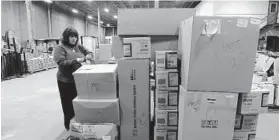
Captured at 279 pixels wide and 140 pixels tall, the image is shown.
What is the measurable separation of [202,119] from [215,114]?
11 cm

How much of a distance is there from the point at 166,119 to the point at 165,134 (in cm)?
18

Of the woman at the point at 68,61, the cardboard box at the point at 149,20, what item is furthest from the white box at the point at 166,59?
the woman at the point at 68,61

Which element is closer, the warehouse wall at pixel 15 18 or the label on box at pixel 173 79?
the label on box at pixel 173 79

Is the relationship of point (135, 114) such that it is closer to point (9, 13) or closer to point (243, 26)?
point (243, 26)

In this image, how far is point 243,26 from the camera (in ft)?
4.45

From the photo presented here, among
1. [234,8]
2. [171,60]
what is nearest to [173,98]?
[171,60]

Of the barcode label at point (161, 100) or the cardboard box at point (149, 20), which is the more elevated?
the cardboard box at point (149, 20)

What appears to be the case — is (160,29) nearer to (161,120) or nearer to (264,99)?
(161,120)

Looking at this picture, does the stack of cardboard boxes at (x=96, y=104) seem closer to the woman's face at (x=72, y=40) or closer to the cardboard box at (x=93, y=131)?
the cardboard box at (x=93, y=131)

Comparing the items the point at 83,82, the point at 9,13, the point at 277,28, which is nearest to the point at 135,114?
the point at 83,82

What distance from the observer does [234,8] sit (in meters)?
9.74

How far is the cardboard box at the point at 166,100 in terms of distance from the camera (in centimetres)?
197

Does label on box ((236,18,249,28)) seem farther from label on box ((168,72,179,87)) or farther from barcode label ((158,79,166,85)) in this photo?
barcode label ((158,79,166,85))

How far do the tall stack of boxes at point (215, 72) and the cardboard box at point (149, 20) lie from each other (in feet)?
1.71
